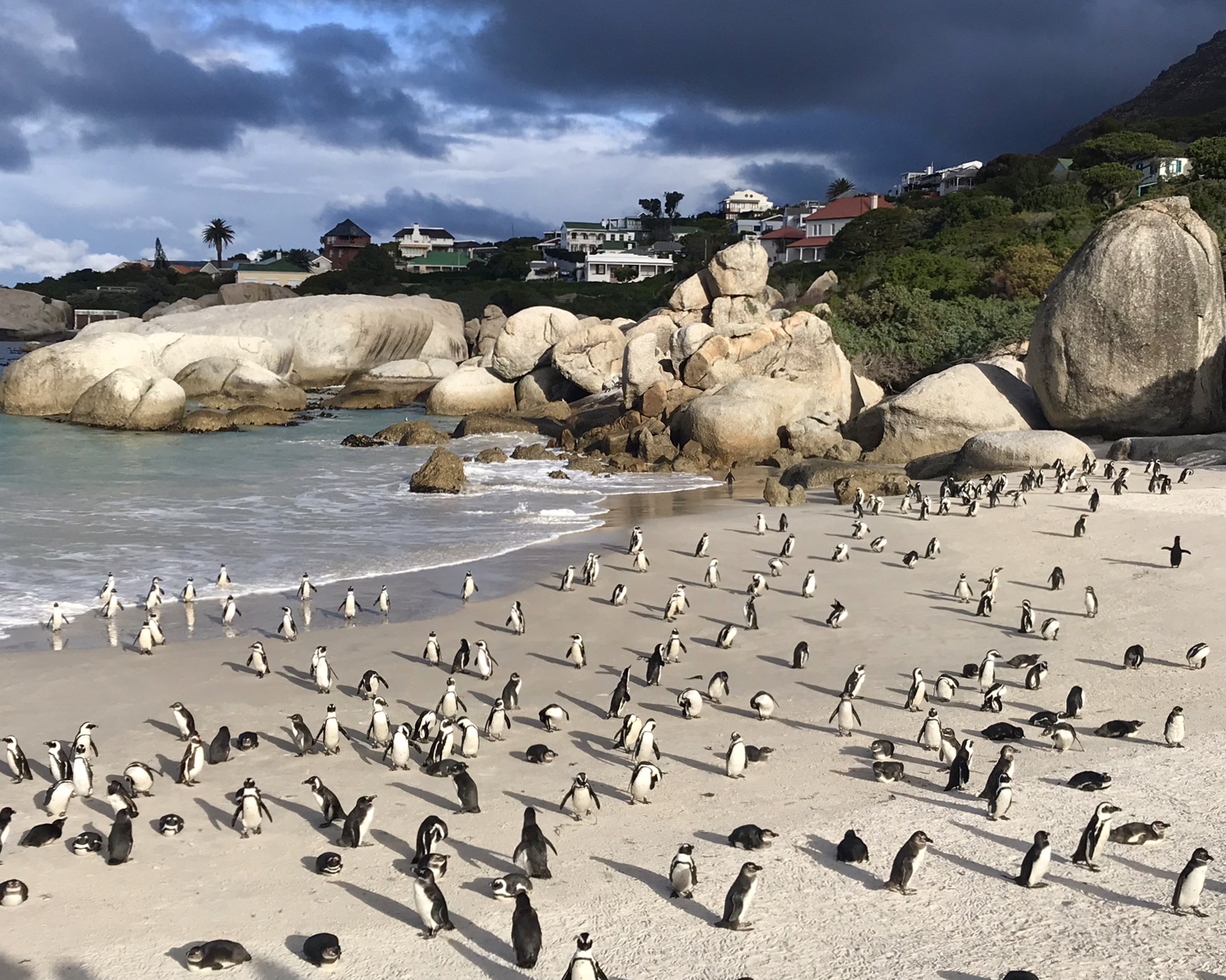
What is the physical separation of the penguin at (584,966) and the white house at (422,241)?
137 m

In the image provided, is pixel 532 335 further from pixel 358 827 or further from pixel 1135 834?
pixel 1135 834

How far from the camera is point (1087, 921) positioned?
7.45 m

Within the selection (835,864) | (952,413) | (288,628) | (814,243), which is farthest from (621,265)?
(835,864)

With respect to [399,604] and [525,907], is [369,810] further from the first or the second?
[399,604]

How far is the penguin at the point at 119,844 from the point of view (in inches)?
334

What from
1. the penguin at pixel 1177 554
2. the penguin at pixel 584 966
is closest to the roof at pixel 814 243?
the penguin at pixel 1177 554

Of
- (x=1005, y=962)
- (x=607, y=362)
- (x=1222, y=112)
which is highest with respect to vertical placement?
(x=1222, y=112)

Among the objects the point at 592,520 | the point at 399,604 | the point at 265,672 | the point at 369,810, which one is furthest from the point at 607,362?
the point at 369,810

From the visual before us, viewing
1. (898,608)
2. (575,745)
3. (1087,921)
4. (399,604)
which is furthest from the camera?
(399,604)

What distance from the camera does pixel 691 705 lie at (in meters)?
11.6

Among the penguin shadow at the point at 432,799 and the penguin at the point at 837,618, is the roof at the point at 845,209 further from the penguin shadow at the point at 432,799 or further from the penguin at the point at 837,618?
the penguin shadow at the point at 432,799

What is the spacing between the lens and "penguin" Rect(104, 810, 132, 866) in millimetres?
8492

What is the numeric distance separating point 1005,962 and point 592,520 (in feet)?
53.2

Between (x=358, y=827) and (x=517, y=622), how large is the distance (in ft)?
19.4
